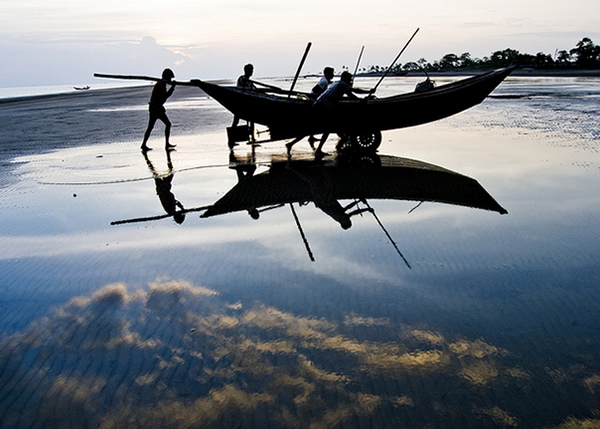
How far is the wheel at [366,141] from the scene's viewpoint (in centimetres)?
1134

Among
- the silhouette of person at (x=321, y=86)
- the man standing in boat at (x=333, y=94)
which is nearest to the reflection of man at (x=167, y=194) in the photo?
the silhouette of person at (x=321, y=86)

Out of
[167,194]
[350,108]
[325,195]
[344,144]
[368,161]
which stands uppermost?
[350,108]

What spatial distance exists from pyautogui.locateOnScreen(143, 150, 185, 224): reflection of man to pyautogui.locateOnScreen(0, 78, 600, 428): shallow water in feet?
0.50

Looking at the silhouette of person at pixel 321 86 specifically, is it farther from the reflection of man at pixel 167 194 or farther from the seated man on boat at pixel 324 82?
the reflection of man at pixel 167 194

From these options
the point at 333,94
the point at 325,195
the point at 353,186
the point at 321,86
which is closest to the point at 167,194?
the point at 325,195

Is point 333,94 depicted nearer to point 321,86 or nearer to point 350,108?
point 350,108

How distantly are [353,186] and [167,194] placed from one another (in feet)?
9.12

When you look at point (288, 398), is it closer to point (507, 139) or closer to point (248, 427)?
point (248, 427)

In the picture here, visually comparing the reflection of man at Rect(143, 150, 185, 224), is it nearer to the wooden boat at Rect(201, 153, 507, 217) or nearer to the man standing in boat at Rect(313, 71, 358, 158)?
the wooden boat at Rect(201, 153, 507, 217)

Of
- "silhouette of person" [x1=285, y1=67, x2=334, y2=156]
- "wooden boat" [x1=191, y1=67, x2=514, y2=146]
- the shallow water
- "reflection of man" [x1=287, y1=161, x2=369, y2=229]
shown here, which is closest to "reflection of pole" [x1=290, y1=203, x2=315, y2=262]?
the shallow water

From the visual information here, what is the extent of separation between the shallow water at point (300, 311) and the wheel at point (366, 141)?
12.0 feet

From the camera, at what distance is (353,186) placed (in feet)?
25.1

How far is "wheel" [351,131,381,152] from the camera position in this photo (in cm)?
1134

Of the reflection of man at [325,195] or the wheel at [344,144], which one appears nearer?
the reflection of man at [325,195]
